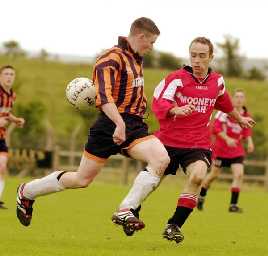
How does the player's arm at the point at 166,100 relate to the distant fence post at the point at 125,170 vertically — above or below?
above

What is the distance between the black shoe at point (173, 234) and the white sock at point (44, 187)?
1202 mm

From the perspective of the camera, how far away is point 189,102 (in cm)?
1011

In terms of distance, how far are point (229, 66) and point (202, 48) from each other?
75.0m

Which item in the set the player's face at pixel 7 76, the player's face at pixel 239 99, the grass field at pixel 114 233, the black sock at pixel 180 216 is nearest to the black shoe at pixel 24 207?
the grass field at pixel 114 233

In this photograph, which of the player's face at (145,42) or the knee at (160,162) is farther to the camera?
the player's face at (145,42)

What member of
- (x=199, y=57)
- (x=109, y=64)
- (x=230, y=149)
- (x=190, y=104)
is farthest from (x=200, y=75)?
(x=230, y=149)

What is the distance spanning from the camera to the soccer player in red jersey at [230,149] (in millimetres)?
17109

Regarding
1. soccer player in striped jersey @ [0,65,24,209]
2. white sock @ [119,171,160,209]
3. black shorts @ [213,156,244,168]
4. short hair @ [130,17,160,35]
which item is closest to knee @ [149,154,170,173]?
white sock @ [119,171,160,209]

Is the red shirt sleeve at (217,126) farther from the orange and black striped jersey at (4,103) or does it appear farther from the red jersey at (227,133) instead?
the orange and black striped jersey at (4,103)

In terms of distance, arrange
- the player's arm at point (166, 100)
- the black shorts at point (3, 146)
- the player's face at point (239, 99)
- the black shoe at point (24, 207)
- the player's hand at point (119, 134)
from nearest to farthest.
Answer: the player's hand at point (119, 134) → the player's arm at point (166, 100) → the black shoe at point (24, 207) → the black shorts at point (3, 146) → the player's face at point (239, 99)

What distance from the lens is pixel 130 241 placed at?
1011cm

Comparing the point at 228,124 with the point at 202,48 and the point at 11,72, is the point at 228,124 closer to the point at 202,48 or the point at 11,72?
the point at 11,72

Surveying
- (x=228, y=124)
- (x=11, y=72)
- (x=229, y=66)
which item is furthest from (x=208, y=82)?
(x=229, y=66)

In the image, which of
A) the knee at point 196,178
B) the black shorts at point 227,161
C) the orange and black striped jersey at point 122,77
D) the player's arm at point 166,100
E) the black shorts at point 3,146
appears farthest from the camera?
the black shorts at point 227,161
